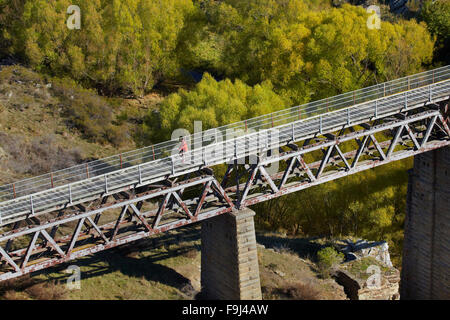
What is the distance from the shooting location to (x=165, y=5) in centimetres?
6225

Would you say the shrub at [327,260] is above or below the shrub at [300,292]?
above

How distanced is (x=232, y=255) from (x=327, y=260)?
27.4 feet

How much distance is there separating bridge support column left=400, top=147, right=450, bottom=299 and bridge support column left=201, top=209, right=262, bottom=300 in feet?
36.6

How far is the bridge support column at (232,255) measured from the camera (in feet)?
84.8

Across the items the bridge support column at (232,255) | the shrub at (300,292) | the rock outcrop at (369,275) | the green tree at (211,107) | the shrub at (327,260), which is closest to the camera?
the bridge support column at (232,255)

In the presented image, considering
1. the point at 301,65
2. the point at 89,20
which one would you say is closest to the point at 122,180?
the point at 301,65

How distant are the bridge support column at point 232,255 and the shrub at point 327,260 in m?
6.60

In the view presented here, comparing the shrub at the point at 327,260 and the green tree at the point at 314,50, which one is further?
the green tree at the point at 314,50

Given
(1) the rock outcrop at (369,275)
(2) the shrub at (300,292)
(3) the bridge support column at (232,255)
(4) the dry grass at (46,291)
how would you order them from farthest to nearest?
1. (1) the rock outcrop at (369,275)
2. (2) the shrub at (300,292)
3. (3) the bridge support column at (232,255)
4. (4) the dry grass at (46,291)

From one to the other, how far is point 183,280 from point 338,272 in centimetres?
844

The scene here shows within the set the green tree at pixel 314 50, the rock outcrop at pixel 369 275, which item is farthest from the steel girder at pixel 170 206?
the green tree at pixel 314 50

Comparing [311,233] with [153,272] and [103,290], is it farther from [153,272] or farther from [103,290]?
[103,290]

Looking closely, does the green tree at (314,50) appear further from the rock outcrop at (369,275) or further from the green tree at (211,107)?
the rock outcrop at (369,275)

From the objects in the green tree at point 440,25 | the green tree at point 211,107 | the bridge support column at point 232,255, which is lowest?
the bridge support column at point 232,255
